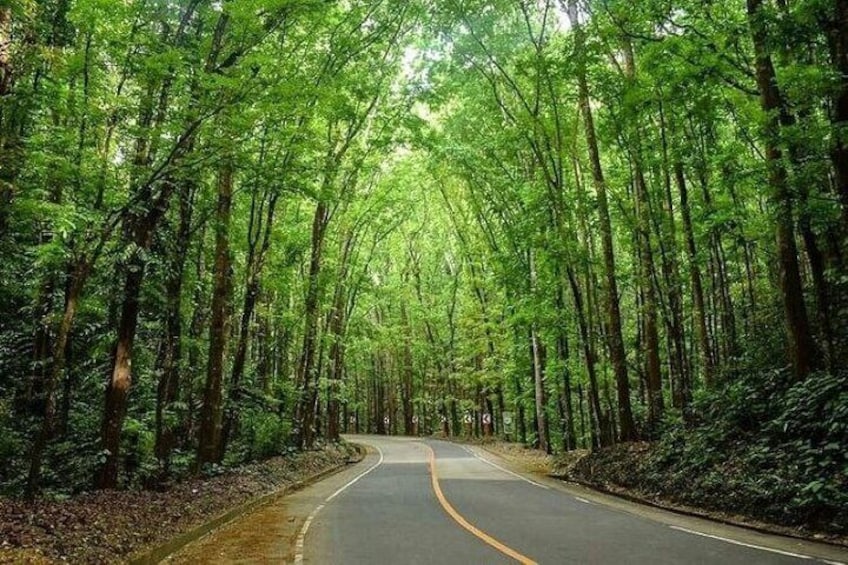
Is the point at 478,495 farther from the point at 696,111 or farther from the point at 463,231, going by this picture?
the point at 463,231

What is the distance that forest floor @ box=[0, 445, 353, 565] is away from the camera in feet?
24.0

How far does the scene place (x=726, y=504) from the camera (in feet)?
38.8

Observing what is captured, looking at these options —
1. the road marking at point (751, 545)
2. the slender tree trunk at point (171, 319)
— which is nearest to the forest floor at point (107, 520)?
the slender tree trunk at point (171, 319)

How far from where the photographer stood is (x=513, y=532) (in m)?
10.3

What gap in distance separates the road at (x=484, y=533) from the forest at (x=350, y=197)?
5.27 feet

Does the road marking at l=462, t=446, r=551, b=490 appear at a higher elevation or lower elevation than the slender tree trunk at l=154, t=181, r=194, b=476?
lower

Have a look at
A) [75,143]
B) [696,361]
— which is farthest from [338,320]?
[75,143]

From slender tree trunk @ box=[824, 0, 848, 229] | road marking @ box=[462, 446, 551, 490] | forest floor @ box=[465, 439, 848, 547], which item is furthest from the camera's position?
road marking @ box=[462, 446, 551, 490]

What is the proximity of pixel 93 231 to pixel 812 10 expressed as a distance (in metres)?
11.0

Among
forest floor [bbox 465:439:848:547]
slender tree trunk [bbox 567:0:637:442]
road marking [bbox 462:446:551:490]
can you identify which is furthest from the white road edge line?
slender tree trunk [bbox 567:0:637:442]

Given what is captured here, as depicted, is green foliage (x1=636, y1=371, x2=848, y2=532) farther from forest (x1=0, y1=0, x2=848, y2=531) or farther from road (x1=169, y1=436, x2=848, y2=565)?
road (x1=169, y1=436, x2=848, y2=565)

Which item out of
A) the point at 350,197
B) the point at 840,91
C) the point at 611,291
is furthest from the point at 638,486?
the point at 350,197

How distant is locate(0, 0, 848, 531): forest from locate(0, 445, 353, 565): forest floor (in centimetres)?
85

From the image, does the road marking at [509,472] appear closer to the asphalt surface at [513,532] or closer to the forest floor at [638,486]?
the asphalt surface at [513,532]
